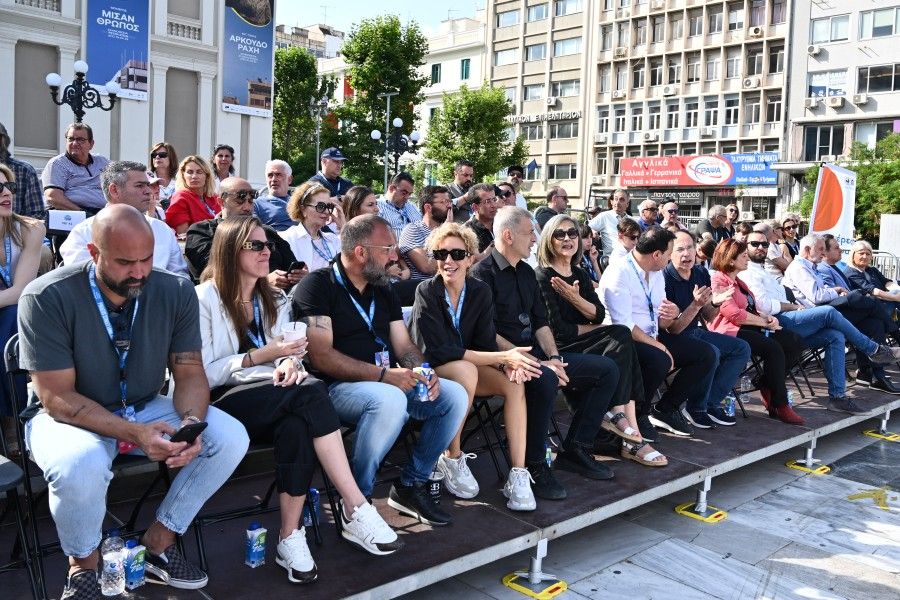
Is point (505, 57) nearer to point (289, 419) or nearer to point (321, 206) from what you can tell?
point (321, 206)

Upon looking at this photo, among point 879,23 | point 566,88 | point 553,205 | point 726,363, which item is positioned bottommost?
point 726,363

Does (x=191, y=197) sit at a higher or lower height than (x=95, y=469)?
higher

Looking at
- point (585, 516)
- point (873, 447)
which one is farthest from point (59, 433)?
point (873, 447)

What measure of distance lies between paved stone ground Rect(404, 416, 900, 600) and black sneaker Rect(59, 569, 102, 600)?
1.40m

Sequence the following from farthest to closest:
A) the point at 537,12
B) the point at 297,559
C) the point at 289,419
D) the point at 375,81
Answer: the point at 537,12 < the point at 375,81 < the point at 289,419 < the point at 297,559

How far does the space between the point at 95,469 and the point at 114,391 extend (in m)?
0.38

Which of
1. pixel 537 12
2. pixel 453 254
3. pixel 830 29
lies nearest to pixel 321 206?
pixel 453 254

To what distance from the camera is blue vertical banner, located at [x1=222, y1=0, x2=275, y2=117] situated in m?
27.8

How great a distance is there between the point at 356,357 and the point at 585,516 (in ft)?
4.75

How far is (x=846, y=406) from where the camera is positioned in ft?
22.7

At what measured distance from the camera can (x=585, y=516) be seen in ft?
13.2

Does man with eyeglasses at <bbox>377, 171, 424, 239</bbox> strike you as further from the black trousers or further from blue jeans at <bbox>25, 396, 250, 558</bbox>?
blue jeans at <bbox>25, 396, 250, 558</bbox>

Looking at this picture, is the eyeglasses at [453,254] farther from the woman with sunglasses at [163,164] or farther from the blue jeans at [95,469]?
the woman with sunglasses at [163,164]

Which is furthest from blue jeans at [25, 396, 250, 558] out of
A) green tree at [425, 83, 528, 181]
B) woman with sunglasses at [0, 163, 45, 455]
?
green tree at [425, 83, 528, 181]
